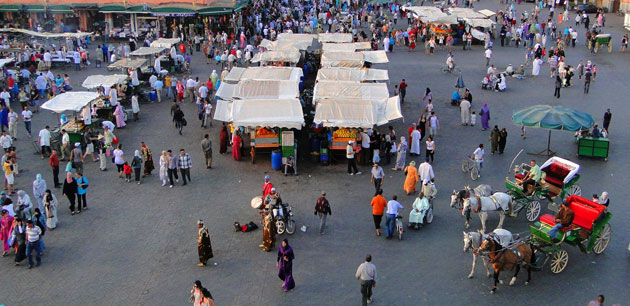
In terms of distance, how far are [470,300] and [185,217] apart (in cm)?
A: 783

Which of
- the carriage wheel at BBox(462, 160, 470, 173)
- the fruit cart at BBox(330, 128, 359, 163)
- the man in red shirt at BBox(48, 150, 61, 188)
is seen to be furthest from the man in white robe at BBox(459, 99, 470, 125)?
the man in red shirt at BBox(48, 150, 61, 188)

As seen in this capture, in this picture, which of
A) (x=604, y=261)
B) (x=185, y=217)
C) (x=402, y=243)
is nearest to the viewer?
(x=604, y=261)

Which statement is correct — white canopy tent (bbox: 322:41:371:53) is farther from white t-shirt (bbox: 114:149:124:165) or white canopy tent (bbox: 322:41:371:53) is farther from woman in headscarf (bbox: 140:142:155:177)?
white t-shirt (bbox: 114:149:124:165)

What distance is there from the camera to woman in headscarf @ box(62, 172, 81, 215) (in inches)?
656

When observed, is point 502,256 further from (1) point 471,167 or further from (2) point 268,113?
(2) point 268,113

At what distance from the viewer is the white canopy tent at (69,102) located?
71.4 ft

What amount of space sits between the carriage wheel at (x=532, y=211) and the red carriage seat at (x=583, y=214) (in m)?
1.91

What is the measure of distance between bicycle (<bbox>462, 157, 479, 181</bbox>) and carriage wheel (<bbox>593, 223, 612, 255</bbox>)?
5.30 metres

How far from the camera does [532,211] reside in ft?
53.9

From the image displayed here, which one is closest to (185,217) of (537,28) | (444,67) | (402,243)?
(402,243)

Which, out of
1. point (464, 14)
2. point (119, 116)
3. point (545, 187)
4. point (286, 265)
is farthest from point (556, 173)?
point (464, 14)

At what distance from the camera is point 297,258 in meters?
14.5

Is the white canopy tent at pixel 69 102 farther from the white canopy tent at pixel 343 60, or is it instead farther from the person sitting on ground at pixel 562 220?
the person sitting on ground at pixel 562 220

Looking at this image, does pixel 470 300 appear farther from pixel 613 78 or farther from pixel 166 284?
pixel 613 78
